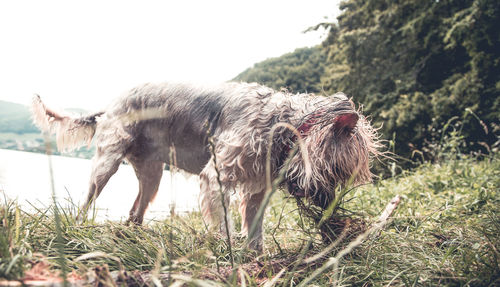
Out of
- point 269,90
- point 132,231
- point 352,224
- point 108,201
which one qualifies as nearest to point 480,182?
point 352,224

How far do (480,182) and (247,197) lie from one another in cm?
318

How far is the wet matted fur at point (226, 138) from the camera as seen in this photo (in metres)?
2.50

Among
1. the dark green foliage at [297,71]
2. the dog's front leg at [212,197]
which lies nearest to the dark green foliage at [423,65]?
the dog's front leg at [212,197]

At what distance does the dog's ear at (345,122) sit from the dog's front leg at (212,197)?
111cm

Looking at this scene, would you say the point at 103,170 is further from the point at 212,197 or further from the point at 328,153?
the point at 328,153

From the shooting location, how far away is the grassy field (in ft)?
4.49

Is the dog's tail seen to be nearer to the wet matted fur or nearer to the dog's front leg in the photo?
the wet matted fur

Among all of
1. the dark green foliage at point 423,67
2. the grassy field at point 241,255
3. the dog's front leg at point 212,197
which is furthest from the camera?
the dark green foliage at point 423,67

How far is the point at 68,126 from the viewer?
3.86 meters

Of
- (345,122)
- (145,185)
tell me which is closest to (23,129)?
(145,185)

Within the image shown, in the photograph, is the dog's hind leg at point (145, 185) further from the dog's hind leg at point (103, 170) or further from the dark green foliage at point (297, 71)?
the dark green foliage at point (297, 71)

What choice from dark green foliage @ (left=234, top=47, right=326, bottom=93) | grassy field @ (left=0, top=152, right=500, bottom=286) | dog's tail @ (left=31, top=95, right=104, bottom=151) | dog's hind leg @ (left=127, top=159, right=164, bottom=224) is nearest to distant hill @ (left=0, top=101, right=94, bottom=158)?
dog's tail @ (left=31, top=95, right=104, bottom=151)

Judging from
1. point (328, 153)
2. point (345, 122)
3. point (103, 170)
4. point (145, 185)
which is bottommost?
point (145, 185)

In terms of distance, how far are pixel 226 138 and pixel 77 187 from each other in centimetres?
198
